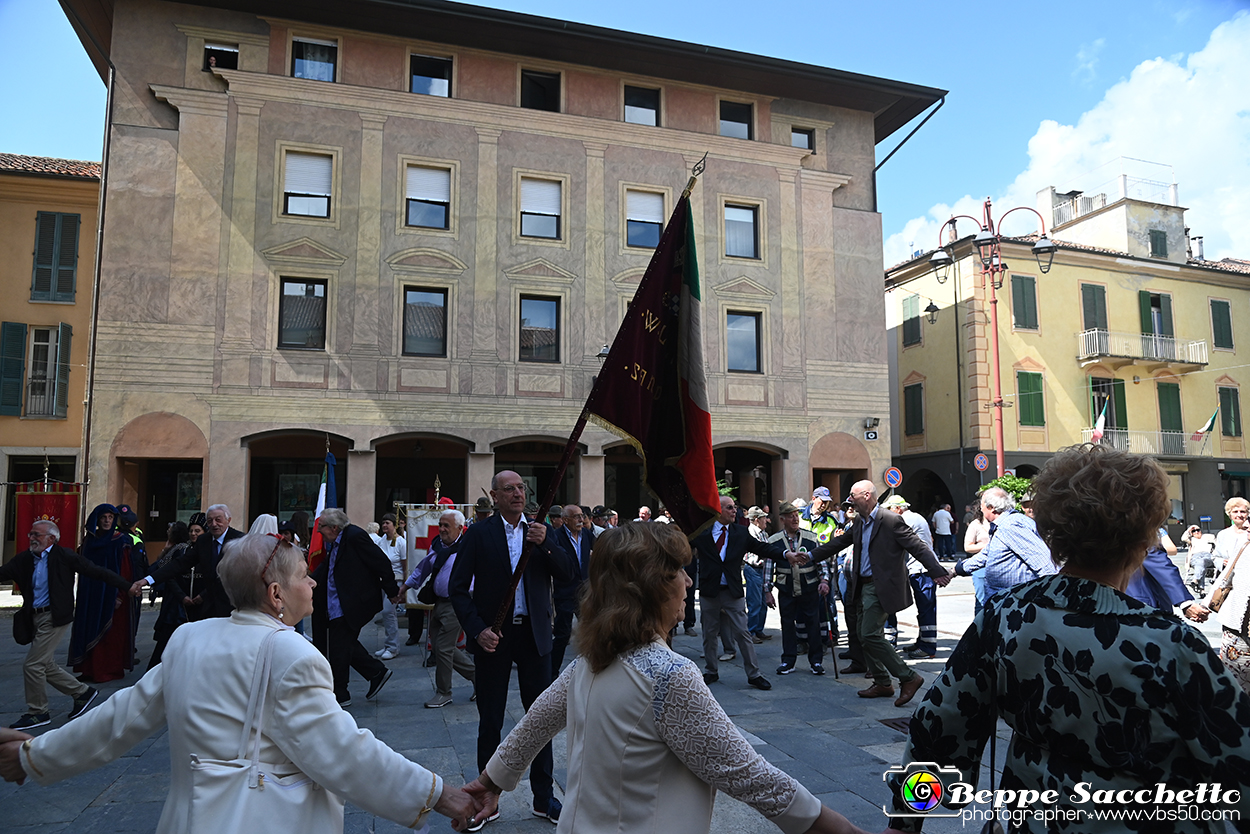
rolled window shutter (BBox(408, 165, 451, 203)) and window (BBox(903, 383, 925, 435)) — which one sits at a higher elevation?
rolled window shutter (BBox(408, 165, 451, 203))

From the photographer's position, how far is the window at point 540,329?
20.2m

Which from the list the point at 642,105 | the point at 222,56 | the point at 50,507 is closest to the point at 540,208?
the point at 642,105

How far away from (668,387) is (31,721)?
6546mm

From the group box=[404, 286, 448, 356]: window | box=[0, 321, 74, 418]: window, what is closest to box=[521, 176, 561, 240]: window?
box=[404, 286, 448, 356]: window

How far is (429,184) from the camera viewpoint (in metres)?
19.9

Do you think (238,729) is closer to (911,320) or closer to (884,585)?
(884,585)

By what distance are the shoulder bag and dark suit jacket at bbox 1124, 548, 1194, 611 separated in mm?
5874

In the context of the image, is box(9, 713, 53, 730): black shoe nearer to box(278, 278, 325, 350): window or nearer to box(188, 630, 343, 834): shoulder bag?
box(188, 630, 343, 834): shoulder bag

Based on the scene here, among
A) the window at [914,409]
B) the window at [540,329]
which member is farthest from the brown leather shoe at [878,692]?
the window at [914,409]

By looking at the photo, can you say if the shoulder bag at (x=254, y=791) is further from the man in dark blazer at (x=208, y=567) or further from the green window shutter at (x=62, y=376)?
the green window shutter at (x=62, y=376)

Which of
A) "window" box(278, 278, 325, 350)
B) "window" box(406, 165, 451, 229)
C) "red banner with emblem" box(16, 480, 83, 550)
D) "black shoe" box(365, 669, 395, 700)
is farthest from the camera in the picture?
"window" box(406, 165, 451, 229)

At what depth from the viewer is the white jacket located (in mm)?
2424

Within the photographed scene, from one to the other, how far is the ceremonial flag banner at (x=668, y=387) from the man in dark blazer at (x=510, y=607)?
0.83 metres

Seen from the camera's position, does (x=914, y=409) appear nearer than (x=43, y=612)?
No
